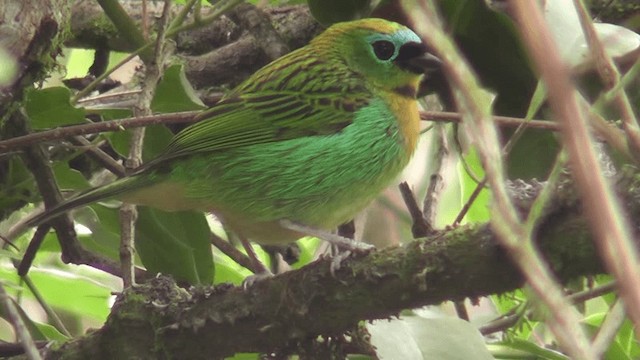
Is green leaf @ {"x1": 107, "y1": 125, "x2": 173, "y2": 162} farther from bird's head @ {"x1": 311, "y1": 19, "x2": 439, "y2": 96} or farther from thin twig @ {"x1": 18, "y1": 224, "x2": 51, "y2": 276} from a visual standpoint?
bird's head @ {"x1": 311, "y1": 19, "x2": 439, "y2": 96}

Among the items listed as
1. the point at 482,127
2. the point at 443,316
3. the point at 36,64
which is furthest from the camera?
the point at 36,64

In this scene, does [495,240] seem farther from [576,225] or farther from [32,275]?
[32,275]

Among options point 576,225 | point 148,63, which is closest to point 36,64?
point 148,63

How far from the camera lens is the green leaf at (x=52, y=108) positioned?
2850 mm

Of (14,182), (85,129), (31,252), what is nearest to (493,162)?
(85,129)

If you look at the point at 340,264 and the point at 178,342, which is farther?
the point at 178,342

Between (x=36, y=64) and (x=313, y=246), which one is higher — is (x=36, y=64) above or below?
above

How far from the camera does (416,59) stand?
3.16 meters

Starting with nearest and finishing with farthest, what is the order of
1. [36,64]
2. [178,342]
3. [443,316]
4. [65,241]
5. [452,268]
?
[452,268] < [178,342] < [443,316] < [36,64] < [65,241]

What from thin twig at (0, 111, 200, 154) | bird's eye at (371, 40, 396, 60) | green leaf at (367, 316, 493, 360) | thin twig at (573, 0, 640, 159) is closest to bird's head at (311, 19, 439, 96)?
bird's eye at (371, 40, 396, 60)

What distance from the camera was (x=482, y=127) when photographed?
2.06ft

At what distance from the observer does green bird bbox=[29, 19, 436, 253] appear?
9.12 ft

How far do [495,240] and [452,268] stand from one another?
0.39 feet

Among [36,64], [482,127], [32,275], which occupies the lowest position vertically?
[32,275]
